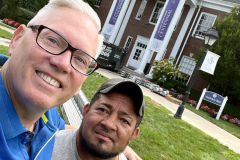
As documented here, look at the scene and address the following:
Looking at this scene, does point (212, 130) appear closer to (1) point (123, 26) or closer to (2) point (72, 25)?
(2) point (72, 25)

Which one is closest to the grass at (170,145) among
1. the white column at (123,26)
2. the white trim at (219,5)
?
the white trim at (219,5)

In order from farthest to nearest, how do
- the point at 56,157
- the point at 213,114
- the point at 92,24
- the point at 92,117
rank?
1. the point at 213,114
2. the point at 92,117
3. the point at 56,157
4. the point at 92,24

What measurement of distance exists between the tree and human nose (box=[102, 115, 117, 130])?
1578 centimetres

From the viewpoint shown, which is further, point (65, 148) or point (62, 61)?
point (65, 148)

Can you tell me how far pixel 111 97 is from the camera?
1.74 m

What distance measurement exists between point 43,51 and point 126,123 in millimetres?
873

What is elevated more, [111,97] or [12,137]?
[111,97]

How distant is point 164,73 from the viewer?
17.6 metres

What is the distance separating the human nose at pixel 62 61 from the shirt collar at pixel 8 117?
0.85 feet

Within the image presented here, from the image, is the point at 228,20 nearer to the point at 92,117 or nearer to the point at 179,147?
the point at 179,147

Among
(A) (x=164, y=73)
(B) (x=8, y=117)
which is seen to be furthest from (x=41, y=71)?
(A) (x=164, y=73)

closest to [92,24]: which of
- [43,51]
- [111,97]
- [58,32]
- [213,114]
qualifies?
[58,32]

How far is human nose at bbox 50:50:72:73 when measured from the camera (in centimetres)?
112

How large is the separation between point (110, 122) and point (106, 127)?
0.05 meters
